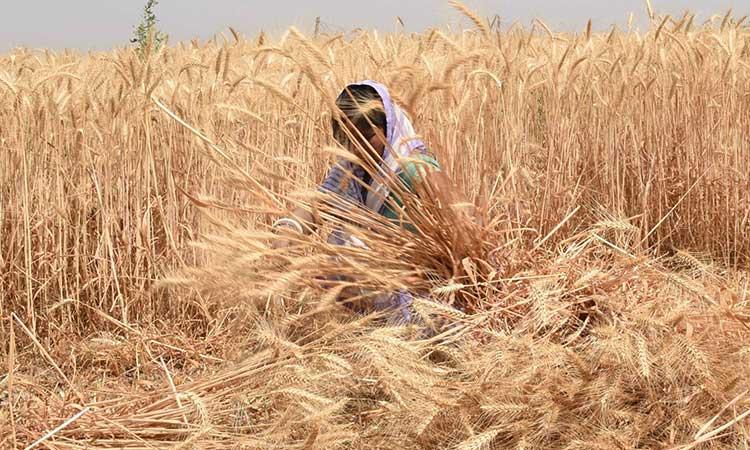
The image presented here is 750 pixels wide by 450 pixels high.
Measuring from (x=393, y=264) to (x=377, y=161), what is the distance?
0.27 m

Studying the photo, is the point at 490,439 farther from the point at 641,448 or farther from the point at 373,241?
the point at 373,241

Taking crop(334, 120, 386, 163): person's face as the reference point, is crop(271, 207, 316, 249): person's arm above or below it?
below

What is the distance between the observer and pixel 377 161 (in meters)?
2.10

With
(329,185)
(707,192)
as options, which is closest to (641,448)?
(329,185)

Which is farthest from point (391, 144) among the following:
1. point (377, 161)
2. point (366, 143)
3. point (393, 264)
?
point (393, 264)

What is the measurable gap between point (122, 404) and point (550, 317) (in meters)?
1.08

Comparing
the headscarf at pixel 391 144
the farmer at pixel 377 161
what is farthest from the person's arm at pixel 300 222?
the headscarf at pixel 391 144

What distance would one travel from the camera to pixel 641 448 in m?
1.61

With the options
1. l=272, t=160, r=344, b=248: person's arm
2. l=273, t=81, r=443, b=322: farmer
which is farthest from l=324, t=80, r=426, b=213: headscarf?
l=272, t=160, r=344, b=248: person's arm

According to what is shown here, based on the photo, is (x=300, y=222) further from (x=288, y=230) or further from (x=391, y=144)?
(x=391, y=144)

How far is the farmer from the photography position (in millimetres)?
1938

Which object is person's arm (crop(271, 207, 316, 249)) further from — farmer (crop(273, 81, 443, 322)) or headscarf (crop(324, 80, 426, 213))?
headscarf (crop(324, 80, 426, 213))

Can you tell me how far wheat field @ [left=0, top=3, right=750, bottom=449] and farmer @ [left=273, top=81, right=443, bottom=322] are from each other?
0.17 ft

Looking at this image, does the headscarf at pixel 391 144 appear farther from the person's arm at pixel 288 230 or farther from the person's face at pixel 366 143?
the person's arm at pixel 288 230
